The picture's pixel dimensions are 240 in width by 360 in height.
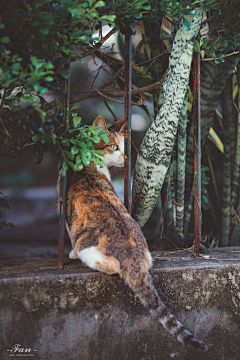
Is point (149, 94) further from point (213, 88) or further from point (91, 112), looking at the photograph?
point (213, 88)

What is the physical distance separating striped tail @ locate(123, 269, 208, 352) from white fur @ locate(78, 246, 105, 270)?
0.14m

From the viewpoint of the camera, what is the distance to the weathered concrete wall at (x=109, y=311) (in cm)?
115

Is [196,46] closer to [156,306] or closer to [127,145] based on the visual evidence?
[127,145]

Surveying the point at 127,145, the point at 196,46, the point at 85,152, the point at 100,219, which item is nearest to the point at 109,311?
the point at 100,219

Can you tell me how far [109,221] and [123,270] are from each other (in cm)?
24

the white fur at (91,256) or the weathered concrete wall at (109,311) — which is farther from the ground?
the white fur at (91,256)

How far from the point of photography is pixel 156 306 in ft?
3.66

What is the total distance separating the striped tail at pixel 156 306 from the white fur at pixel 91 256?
0.14 m

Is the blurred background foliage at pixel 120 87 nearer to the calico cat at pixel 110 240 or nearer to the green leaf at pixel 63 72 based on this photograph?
the green leaf at pixel 63 72

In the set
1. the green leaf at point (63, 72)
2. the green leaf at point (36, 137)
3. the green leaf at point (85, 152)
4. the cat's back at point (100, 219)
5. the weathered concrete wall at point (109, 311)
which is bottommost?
the weathered concrete wall at point (109, 311)

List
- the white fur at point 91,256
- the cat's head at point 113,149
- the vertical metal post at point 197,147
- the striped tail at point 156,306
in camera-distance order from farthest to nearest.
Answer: the cat's head at point 113,149, the vertical metal post at point 197,147, the white fur at point 91,256, the striped tail at point 156,306

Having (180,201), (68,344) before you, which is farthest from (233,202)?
(68,344)

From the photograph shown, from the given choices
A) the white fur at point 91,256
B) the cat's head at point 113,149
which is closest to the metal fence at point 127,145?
the white fur at point 91,256

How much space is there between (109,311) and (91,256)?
26 cm
